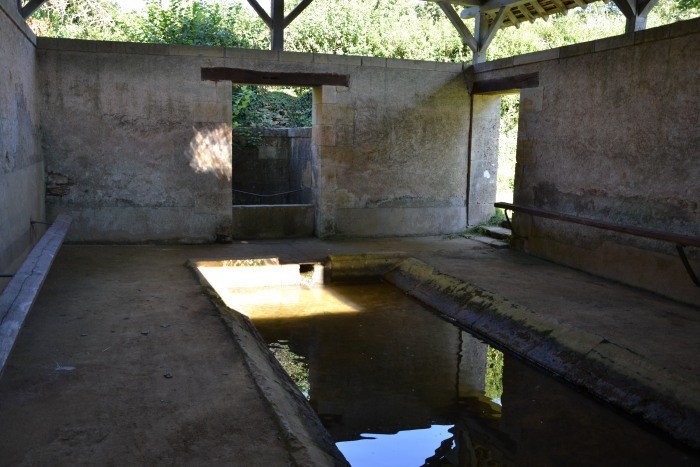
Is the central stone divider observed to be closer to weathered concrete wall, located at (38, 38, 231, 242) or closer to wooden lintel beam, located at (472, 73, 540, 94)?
wooden lintel beam, located at (472, 73, 540, 94)

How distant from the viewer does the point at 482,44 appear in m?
9.39

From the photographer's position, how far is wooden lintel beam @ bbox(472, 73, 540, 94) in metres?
7.96

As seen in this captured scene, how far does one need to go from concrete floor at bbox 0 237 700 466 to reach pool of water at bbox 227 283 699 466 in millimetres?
570

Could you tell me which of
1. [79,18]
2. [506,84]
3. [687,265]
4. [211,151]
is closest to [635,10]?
[506,84]

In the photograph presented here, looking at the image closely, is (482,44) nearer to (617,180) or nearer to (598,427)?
(617,180)

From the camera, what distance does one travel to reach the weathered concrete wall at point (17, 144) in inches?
206

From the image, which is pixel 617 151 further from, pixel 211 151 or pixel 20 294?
pixel 20 294

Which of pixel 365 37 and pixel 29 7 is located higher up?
pixel 365 37

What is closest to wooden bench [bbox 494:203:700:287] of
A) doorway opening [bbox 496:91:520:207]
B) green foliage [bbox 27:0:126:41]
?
doorway opening [bbox 496:91:520:207]

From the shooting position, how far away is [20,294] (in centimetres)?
371

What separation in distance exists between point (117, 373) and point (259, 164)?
7.57 meters

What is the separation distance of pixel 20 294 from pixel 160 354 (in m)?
0.88

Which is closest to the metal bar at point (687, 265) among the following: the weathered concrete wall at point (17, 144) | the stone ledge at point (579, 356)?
the stone ledge at point (579, 356)

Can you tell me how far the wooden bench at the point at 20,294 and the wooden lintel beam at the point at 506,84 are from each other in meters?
5.70
